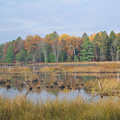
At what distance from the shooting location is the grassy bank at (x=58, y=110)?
5703 millimetres

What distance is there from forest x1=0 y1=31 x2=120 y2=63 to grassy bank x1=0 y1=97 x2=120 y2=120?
5589cm

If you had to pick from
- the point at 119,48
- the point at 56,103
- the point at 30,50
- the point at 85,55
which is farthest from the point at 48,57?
the point at 56,103

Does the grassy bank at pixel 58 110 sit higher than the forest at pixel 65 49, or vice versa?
the forest at pixel 65 49

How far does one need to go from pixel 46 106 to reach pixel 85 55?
5898cm

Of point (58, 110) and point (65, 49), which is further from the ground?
point (65, 49)

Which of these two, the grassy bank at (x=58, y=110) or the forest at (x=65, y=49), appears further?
the forest at (x=65, y=49)

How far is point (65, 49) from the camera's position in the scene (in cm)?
6912

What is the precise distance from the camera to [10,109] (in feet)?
20.5

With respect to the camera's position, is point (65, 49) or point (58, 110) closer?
point (58, 110)

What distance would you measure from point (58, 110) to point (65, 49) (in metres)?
63.1

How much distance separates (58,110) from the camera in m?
6.26

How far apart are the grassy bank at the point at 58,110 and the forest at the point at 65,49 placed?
55894mm

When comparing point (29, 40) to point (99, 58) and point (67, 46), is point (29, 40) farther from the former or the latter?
point (99, 58)

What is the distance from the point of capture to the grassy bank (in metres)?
5.70
